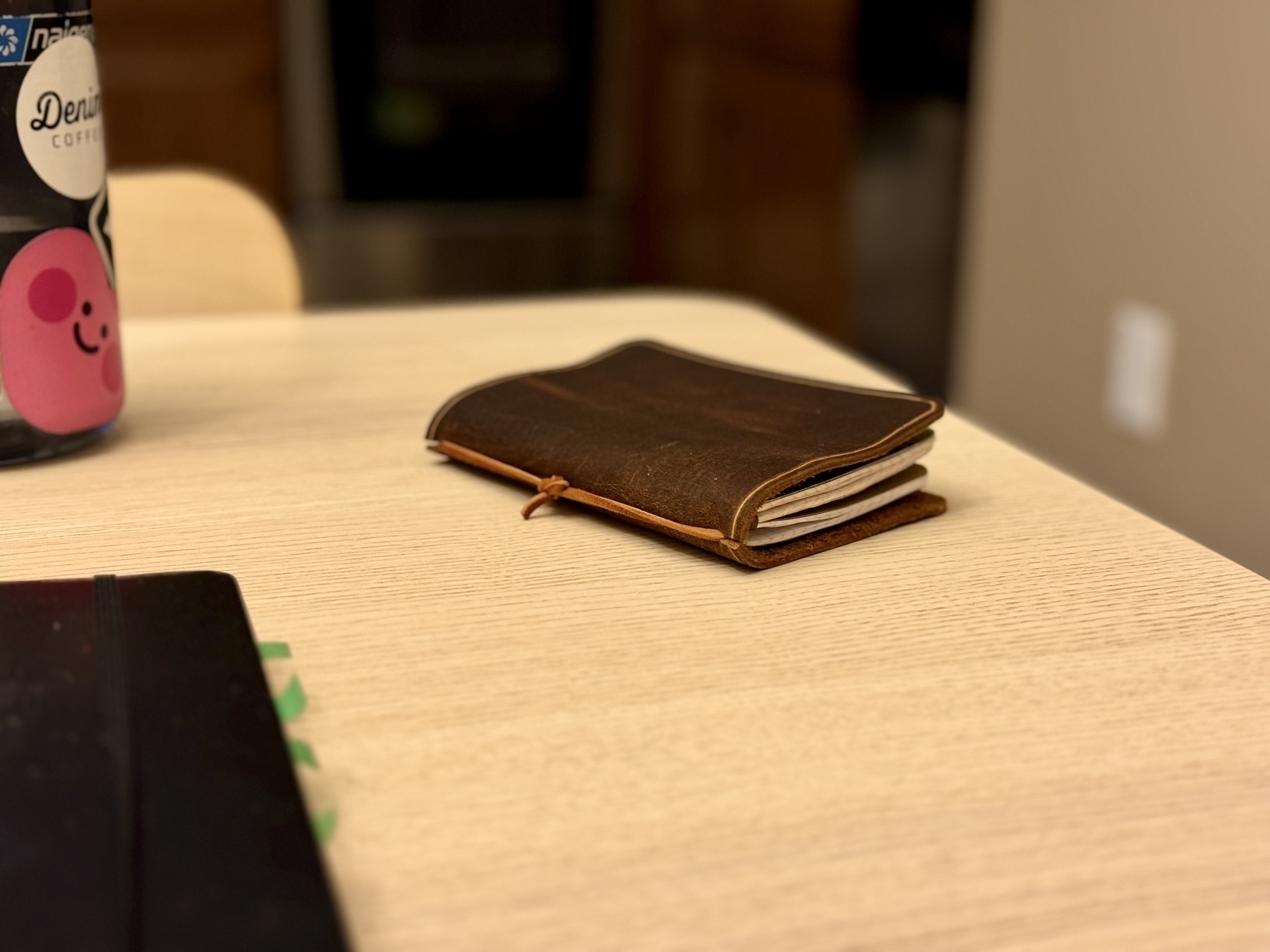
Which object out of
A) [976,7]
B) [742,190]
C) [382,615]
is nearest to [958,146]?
[976,7]

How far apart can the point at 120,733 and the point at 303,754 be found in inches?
2.0

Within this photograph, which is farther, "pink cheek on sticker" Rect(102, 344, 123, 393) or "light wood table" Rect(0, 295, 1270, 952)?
"pink cheek on sticker" Rect(102, 344, 123, 393)

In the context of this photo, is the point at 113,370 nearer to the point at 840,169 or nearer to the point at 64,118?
the point at 64,118

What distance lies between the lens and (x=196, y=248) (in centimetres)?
114

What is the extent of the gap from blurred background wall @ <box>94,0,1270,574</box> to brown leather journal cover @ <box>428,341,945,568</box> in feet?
2.97

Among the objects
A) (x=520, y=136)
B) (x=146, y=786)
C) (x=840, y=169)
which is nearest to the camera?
(x=146, y=786)

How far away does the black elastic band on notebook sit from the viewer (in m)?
0.29

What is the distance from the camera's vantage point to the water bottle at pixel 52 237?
58 cm

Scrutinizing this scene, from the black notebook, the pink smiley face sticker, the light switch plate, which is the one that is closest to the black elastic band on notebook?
the black notebook

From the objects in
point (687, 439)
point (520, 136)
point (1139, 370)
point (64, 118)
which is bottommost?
point (1139, 370)

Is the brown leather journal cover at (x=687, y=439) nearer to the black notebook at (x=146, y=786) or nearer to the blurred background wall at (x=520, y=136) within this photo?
the black notebook at (x=146, y=786)

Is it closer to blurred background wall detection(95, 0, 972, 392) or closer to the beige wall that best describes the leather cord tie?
the beige wall

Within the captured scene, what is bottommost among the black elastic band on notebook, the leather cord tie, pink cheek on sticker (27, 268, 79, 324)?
the leather cord tie

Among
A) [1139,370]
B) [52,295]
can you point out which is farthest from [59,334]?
[1139,370]
